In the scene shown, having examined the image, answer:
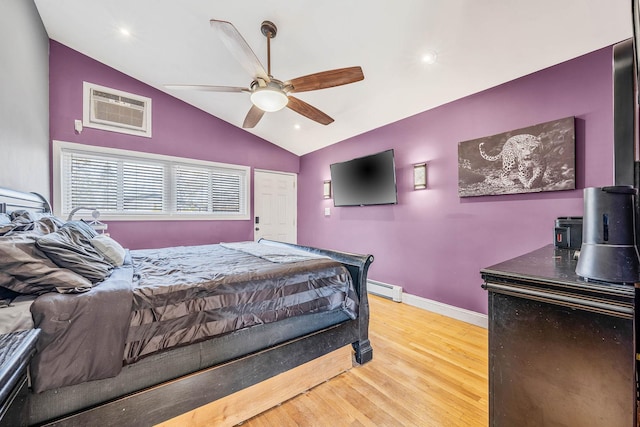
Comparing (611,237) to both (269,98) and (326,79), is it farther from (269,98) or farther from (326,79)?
(269,98)

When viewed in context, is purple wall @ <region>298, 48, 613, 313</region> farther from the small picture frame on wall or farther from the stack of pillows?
the stack of pillows

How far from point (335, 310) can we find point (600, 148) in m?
2.52

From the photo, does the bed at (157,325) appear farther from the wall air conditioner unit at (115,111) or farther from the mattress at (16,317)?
the wall air conditioner unit at (115,111)

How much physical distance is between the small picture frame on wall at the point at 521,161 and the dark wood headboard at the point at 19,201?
3813 millimetres

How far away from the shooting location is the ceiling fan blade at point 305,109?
2377 mm

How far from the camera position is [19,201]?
1898 mm

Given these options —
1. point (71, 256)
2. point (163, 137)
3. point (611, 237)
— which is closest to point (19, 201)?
point (71, 256)

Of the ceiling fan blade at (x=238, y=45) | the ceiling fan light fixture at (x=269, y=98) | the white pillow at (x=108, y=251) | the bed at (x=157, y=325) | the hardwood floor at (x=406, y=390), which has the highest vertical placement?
the ceiling fan blade at (x=238, y=45)

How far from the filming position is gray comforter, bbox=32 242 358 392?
42.3 inches

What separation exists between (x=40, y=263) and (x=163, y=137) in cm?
314

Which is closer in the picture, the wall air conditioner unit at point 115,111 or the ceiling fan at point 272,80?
the ceiling fan at point 272,80

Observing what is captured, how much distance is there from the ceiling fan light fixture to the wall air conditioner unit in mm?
2432

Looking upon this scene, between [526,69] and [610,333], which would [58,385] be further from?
[526,69]

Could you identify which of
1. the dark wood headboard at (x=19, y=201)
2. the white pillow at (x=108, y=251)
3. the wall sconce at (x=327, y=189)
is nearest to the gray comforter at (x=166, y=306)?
the white pillow at (x=108, y=251)
